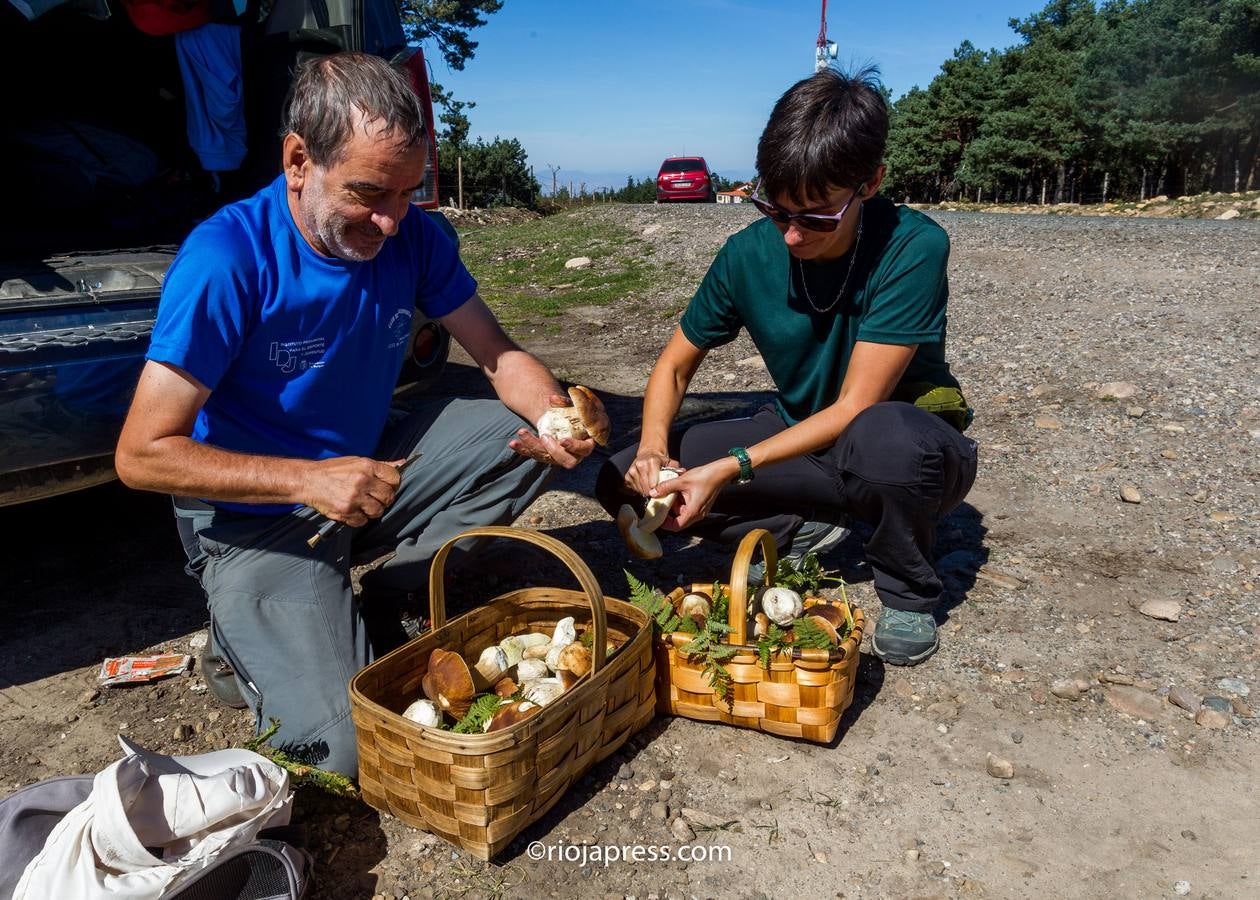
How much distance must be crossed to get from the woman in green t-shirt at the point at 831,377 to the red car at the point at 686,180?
2437 centimetres

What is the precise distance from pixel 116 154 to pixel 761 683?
3.85 metres

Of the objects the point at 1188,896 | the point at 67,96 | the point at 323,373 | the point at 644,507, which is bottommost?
the point at 1188,896

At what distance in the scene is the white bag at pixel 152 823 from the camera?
5.65ft

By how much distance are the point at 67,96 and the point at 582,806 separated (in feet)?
14.1

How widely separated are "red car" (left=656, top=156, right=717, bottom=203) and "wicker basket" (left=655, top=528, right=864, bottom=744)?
2527 centimetres

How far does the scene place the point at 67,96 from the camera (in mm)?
4480

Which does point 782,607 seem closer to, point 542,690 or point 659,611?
point 659,611

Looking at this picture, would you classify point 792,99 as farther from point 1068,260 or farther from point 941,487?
point 1068,260

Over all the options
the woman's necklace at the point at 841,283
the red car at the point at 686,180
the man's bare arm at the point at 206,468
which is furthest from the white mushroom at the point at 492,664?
the red car at the point at 686,180

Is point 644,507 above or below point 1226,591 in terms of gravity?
above

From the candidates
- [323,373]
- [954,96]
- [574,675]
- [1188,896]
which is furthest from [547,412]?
[954,96]

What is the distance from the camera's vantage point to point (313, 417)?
2660 mm

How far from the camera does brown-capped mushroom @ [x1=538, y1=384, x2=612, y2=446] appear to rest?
112 inches

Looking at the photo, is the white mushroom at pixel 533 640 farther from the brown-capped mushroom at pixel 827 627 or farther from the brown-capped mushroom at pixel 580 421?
the brown-capped mushroom at pixel 827 627
